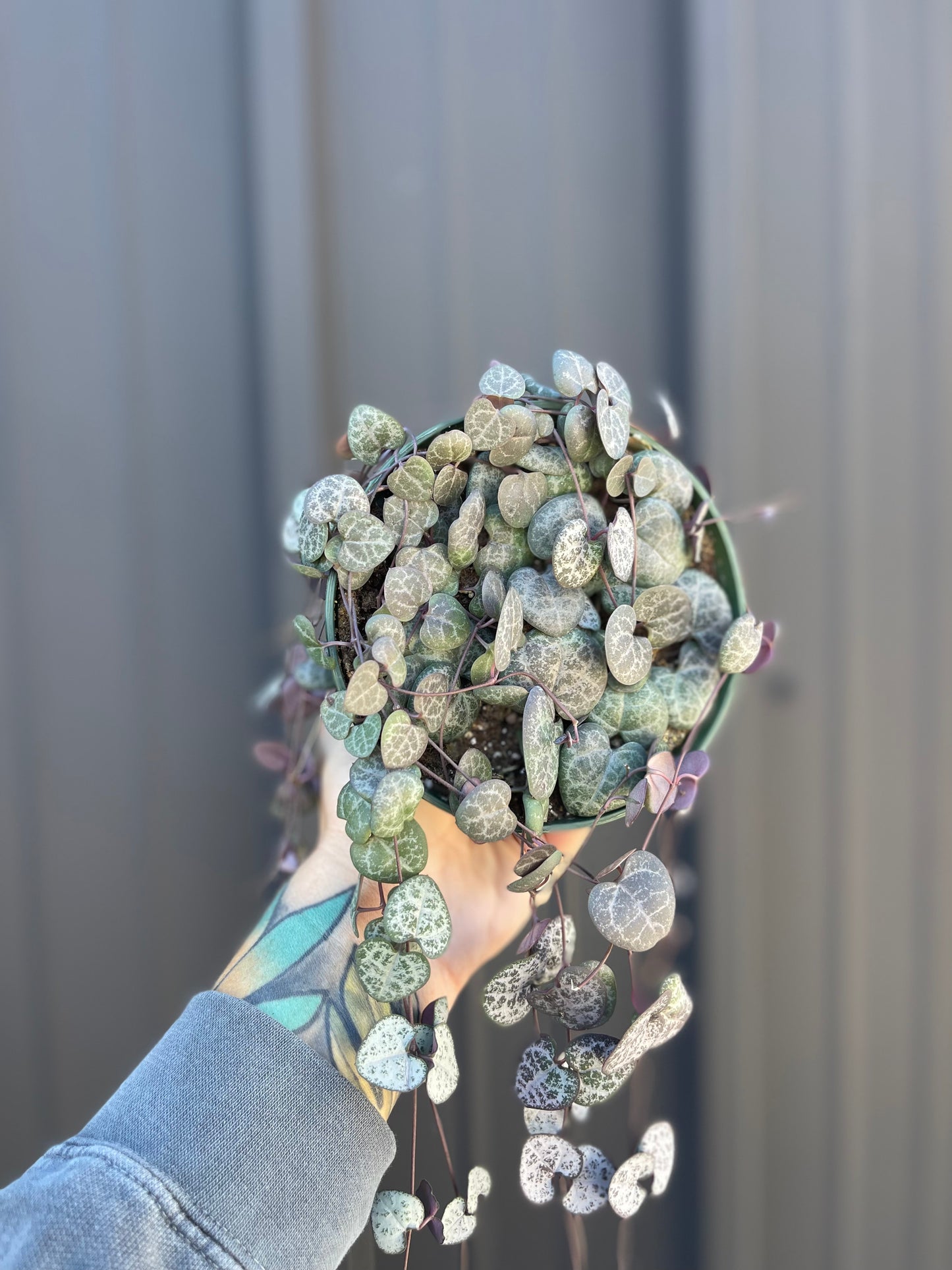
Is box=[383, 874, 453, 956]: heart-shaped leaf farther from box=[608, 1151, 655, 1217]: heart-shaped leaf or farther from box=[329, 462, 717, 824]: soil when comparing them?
box=[608, 1151, 655, 1217]: heart-shaped leaf

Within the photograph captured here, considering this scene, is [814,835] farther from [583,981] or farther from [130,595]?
[130,595]

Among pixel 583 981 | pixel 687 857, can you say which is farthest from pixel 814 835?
pixel 583 981

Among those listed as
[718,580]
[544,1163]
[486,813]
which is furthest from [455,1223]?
[718,580]

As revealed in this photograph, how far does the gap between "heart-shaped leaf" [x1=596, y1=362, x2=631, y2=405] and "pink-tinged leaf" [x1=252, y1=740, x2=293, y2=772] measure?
1.52 ft

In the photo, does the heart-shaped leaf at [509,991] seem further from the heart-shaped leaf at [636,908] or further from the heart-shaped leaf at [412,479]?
the heart-shaped leaf at [412,479]

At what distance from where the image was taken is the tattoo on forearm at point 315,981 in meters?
0.58

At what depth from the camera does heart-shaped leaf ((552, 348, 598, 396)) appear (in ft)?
1.85

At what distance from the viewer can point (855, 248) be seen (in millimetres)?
1065

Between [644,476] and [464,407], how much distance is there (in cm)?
57

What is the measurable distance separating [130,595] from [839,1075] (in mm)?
1188

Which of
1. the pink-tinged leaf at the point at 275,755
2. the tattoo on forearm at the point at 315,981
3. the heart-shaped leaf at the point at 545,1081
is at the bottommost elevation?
the heart-shaped leaf at the point at 545,1081

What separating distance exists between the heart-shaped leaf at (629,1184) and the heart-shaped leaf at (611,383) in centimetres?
53

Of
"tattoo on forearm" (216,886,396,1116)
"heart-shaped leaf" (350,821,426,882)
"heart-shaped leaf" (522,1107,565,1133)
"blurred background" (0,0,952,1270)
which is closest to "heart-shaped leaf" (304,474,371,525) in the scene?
"heart-shaped leaf" (350,821,426,882)

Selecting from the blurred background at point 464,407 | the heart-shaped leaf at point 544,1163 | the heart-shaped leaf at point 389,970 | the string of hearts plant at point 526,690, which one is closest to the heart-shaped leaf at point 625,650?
the string of hearts plant at point 526,690
